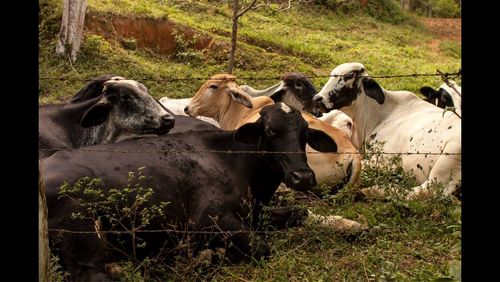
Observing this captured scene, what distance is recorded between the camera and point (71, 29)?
16.6m

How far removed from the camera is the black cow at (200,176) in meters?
5.57

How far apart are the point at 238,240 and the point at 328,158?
7.89 ft

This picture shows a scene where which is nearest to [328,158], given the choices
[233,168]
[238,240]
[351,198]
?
[351,198]

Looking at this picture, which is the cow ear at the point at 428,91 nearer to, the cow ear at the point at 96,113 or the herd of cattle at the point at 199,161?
the herd of cattle at the point at 199,161

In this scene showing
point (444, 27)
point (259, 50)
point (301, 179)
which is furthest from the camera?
point (444, 27)

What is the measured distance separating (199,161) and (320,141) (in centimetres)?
108

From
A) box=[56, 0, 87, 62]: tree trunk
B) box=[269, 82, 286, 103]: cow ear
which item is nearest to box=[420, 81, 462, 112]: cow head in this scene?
box=[269, 82, 286, 103]: cow ear

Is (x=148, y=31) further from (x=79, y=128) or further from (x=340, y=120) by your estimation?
(x=79, y=128)

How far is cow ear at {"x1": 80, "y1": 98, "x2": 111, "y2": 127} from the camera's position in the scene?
766 centimetres

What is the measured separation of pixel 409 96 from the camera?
401 inches

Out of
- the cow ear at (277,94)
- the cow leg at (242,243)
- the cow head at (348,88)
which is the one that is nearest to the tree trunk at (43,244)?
the cow leg at (242,243)

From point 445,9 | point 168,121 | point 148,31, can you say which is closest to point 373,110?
point 168,121

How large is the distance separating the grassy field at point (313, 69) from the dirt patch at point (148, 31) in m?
0.23
